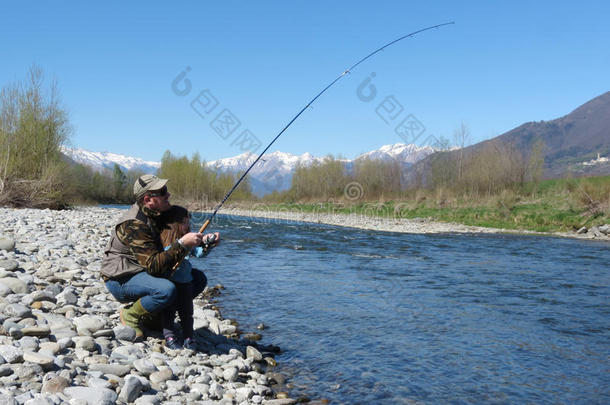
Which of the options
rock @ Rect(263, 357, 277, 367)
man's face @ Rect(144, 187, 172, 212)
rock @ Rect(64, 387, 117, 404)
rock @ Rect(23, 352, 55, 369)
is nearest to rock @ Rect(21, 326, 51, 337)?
rock @ Rect(23, 352, 55, 369)

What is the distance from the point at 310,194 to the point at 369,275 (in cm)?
4887

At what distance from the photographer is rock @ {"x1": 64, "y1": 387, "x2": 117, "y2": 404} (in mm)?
2639

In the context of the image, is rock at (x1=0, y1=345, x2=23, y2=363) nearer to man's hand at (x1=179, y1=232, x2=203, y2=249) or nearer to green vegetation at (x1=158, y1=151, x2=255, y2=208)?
man's hand at (x1=179, y1=232, x2=203, y2=249)

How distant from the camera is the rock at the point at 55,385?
2.65 meters

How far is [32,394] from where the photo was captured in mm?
2574

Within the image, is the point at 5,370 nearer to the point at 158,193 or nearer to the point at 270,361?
the point at 158,193

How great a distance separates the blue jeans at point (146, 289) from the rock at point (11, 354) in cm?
93

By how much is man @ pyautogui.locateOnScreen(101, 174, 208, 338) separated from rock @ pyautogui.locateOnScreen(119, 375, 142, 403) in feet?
2.78

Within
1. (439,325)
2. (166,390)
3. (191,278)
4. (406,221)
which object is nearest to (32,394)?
(166,390)

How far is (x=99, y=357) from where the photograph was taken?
3.34 metres

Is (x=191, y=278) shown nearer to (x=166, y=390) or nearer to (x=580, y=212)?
(x=166, y=390)

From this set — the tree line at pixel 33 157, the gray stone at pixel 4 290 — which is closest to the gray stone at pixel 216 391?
the gray stone at pixel 4 290

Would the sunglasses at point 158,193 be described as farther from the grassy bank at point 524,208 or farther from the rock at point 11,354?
the grassy bank at point 524,208

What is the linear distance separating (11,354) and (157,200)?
138 centimetres
